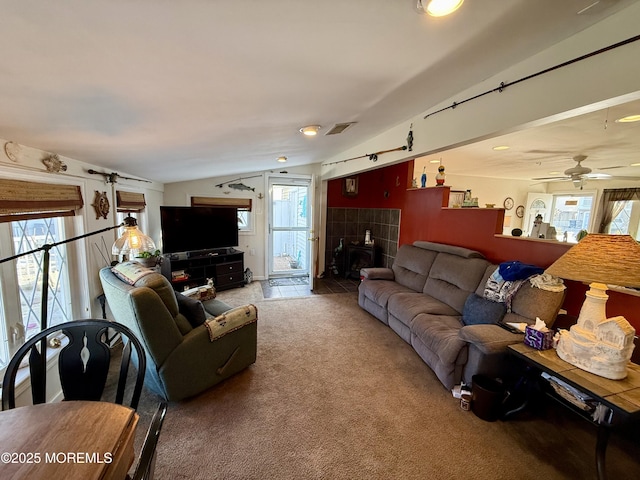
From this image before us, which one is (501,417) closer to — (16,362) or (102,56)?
(16,362)

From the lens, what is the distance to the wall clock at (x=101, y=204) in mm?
2531

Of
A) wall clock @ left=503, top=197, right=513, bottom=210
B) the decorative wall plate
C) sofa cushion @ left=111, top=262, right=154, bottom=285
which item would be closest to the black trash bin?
sofa cushion @ left=111, top=262, right=154, bottom=285

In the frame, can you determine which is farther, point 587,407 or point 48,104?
point 587,407

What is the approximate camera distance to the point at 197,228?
4316 millimetres

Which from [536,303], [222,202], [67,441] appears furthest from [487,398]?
[222,202]

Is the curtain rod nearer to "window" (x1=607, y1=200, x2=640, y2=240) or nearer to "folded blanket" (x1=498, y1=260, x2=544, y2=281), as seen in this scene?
"folded blanket" (x1=498, y1=260, x2=544, y2=281)

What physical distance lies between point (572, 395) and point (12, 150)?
12.6 ft

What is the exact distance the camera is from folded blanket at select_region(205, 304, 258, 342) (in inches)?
80.8

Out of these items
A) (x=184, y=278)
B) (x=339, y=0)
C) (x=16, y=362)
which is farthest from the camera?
(x=184, y=278)

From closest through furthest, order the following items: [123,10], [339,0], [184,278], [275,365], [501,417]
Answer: [123,10] < [339,0] < [501,417] < [275,365] < [184,278]

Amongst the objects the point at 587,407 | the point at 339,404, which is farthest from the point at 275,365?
the point at 587,407

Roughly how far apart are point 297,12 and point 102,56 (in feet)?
2.29

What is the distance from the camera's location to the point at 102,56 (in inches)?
35.5

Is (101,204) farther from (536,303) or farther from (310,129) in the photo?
(536,303)
